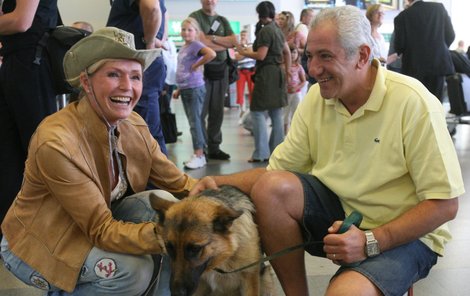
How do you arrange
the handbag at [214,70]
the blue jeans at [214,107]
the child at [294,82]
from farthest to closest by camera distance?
the child at [294,82] → the blue jeans at [214,107] → the handbag at [214,70]

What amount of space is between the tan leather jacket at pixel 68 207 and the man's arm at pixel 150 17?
48.5 inches

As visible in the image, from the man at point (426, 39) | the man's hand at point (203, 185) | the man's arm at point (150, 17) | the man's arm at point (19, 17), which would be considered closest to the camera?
the man's hand at point (203, 185)

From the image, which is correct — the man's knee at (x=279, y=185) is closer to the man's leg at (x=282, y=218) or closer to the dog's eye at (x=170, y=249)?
the man's leg at (x=282, y=218)

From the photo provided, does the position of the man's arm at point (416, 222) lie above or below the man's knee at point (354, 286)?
above

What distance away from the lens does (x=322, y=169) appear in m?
1.94

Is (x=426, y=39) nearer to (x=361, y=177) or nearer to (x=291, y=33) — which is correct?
(x=291, y=33)

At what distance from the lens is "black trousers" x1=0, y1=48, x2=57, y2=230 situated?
259cm

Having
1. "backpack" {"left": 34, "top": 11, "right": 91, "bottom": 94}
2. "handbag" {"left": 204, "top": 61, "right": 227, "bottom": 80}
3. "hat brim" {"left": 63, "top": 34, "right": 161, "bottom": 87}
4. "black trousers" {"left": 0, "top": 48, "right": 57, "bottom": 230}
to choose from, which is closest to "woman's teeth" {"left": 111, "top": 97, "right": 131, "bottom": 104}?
"hat brim" {"left": 63, "top": 34, "right": 161, "bottom": 87}

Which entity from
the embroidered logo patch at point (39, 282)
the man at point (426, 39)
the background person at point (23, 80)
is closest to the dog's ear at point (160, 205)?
the embroidered logo patch at point (39, 282)

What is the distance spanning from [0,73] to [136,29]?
3.00 ft

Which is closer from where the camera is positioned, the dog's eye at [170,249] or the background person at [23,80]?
the dog's eye at [170,249]

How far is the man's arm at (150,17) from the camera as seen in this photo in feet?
9.61

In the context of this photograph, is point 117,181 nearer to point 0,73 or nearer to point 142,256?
point 142,256

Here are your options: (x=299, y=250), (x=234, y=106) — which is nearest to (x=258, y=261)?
(x=299, y=250)
